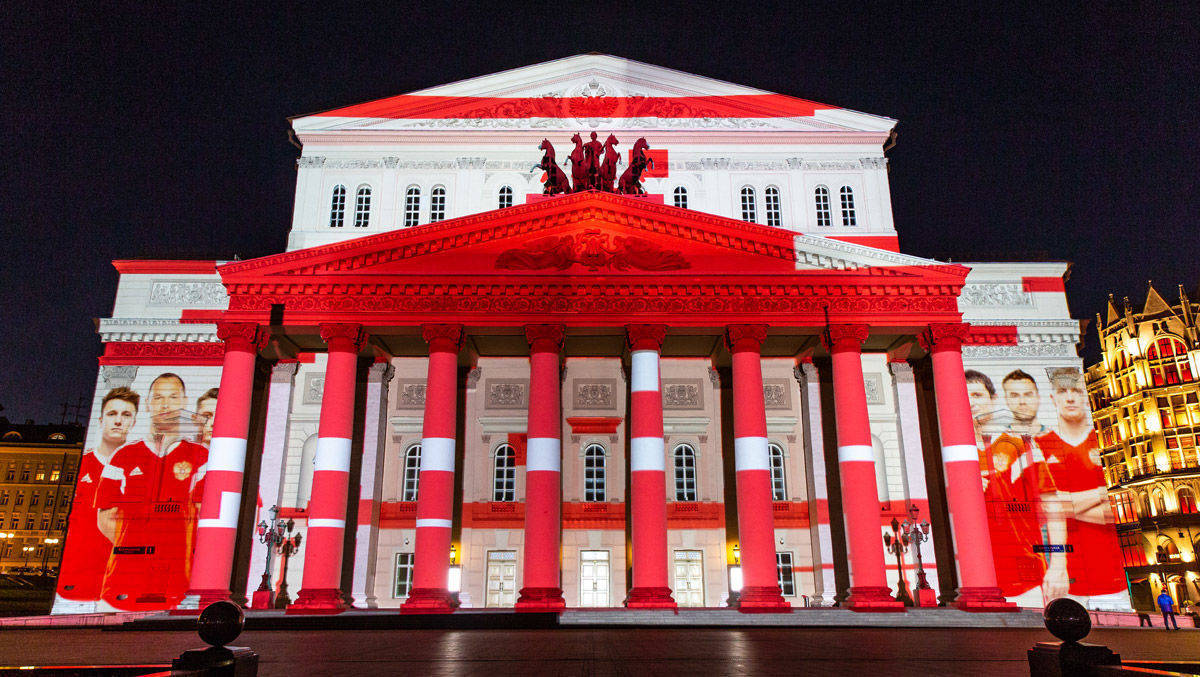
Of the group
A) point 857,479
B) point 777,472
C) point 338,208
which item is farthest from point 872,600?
point 338,208

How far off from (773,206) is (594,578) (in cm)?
1872

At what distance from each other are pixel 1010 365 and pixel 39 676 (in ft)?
117

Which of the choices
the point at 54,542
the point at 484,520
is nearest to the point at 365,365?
the point at 484,520

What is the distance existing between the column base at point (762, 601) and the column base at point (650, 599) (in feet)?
7.26

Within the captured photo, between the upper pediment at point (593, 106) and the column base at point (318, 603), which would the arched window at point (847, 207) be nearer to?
the upper pediment at point (593, 106)

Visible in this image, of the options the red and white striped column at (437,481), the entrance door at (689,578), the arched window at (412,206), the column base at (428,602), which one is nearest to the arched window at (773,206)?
the entrance door at (689,578)

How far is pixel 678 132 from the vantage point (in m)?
37.1

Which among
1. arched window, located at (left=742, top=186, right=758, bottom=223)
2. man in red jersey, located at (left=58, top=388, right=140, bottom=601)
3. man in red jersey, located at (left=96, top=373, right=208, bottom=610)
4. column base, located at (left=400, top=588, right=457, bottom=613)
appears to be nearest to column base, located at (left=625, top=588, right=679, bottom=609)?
column base, located at (left=400, top=588, right=457, bottom=613)

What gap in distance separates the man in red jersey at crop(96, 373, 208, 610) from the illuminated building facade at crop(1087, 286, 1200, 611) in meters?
63.6

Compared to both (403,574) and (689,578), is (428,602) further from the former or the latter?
(689,578)

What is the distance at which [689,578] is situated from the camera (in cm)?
3086

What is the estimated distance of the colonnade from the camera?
80.7 ft

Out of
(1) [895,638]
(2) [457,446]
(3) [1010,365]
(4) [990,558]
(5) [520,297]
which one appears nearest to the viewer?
(1) [895,638]

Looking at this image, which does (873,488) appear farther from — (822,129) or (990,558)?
(822,129)
